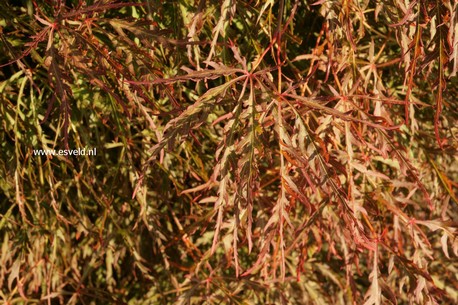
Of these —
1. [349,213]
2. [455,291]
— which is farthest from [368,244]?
[455,291]

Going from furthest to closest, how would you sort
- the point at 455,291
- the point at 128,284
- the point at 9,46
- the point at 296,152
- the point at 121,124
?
the point at 455,291 < the point at 128,284 < the point at 121,124 < the point at 9,46 < the point at 296,152

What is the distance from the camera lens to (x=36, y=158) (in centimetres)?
130

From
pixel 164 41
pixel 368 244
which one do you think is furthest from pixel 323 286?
pixel 164 41

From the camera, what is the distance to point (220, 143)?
956 millimetres

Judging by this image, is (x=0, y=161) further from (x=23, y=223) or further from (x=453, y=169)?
(x=453, y=169)

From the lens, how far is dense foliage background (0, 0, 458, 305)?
37.7 inches

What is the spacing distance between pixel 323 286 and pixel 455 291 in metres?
0.41

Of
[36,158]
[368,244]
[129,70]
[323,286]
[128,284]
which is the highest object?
[129,70]

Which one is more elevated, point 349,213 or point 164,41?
point 164,41

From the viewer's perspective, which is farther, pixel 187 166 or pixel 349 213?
pixel 187 166

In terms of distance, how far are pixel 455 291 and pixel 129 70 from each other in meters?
1.18

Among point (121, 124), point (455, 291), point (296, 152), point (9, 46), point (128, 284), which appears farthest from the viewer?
point (455, 291)

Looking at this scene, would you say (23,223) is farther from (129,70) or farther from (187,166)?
(129,70)

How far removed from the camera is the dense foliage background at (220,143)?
96cm
